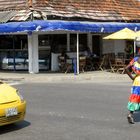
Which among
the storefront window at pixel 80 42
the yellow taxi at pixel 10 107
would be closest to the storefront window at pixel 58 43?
the storefront window at pixel 80 42

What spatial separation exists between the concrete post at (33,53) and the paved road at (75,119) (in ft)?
31.1

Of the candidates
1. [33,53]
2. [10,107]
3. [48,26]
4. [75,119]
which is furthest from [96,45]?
[10,107]

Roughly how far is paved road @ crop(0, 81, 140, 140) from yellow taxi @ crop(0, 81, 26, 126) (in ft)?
0.92

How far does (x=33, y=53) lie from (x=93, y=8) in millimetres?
5438

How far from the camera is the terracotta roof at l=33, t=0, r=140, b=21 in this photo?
2608 cm

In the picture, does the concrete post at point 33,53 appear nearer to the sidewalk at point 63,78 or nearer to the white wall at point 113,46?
the sidewalk at point 63,78

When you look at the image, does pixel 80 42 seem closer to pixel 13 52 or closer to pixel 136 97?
pixel 13 52

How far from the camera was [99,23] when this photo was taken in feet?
87.9

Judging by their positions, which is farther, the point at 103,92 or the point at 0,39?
the point at 0,39

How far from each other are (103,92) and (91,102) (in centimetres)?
289

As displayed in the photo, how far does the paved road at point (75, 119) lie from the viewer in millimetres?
8938

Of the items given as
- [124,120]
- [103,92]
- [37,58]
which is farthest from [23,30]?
[124,120]

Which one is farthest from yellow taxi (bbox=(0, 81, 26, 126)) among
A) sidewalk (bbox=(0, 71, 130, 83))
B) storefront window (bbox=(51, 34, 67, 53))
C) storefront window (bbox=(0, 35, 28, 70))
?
storefront window (bbox=(51, 34, 67, 53))

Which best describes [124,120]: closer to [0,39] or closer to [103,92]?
[103,92]
